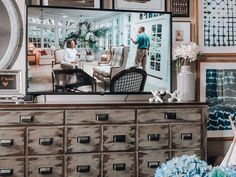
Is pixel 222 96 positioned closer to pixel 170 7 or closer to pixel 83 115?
pixel 170 7

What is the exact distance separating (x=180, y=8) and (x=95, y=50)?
3.45ft

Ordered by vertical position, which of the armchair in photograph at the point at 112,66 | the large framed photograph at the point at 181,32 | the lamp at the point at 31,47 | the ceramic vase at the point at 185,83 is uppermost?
the large framed photograph at the point at 181,32

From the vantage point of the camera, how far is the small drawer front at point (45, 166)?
303cm

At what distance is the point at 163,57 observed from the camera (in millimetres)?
3689

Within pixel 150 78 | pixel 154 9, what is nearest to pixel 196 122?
pixel 150 78

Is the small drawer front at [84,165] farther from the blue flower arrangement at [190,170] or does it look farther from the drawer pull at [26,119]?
the blue flower arrangement at [190,170]

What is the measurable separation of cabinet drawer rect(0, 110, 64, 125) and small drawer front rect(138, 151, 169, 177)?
764mm

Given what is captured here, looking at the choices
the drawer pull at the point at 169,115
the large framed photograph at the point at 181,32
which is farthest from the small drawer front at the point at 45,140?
the large framed photograph at the point at 181,32

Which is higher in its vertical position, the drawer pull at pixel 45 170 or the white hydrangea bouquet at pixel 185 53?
the white hydrangea bouquet at pixel 185 53

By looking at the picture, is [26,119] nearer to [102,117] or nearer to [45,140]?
[45,140]

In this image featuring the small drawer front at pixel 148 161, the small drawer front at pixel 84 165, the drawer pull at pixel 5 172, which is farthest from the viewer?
the small drawer front at pixel 148 161

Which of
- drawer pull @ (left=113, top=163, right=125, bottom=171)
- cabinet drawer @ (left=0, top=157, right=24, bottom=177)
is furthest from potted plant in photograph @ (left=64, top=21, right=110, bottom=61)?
cabinet drawer @ (left=0, top=157, right=24, bottom=177)

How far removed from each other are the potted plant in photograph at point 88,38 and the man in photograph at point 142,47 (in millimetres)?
355

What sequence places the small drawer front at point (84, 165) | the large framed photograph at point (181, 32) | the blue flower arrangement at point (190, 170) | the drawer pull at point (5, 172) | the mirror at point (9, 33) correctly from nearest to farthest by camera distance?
1. the blue flower arrangement at point (190, 170)
2. the drawer pull at point (5, 172)
3. the small drawer front at point (84, 165)
4. the mirror at point (9, 33)
5. the large framed photograph at point (181, 32)
